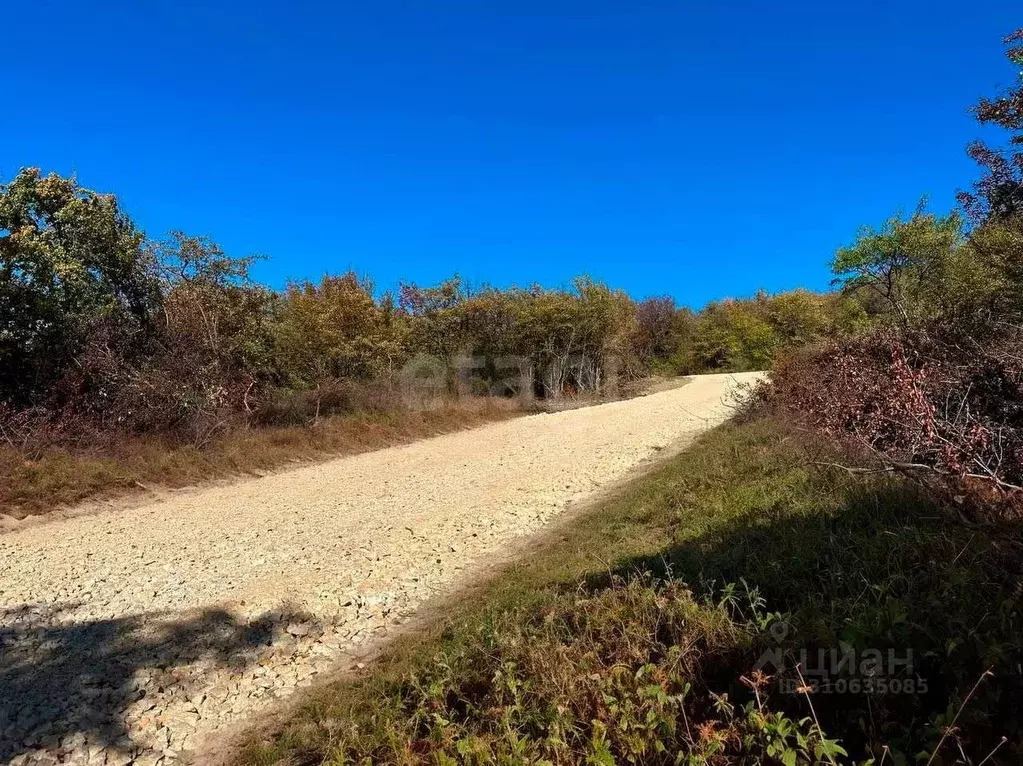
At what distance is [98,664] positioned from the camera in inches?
165

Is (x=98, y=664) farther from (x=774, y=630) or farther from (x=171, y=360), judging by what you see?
(x=171, y=360)

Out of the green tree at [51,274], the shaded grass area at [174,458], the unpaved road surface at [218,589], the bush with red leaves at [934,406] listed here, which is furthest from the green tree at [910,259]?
the green tree at [51,274]

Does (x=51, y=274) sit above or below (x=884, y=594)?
above

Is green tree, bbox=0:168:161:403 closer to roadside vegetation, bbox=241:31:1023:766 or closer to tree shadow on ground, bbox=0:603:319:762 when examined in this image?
tree shadow on ground, bbox=0:603:319:762

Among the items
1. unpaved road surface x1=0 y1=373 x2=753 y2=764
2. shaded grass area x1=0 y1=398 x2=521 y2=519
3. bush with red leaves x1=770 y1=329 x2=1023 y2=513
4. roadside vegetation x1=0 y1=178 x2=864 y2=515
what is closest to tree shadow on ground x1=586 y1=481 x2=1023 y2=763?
bush with red leaves x1=770 y1=329 x2=1023 y2=513

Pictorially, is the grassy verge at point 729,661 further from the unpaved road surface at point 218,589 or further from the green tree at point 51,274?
the green tree at point 51,274

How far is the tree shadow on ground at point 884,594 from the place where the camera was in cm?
238

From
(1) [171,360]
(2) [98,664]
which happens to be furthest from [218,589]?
(1) [171,360]

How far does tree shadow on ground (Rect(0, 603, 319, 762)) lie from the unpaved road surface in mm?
12

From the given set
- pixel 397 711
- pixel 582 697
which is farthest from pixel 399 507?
pixel 582 697

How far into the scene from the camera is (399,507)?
866 centimetres

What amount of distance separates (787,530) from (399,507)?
556 centimetres

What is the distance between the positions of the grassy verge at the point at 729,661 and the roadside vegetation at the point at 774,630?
0.01 meters

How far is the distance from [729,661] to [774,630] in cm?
32
